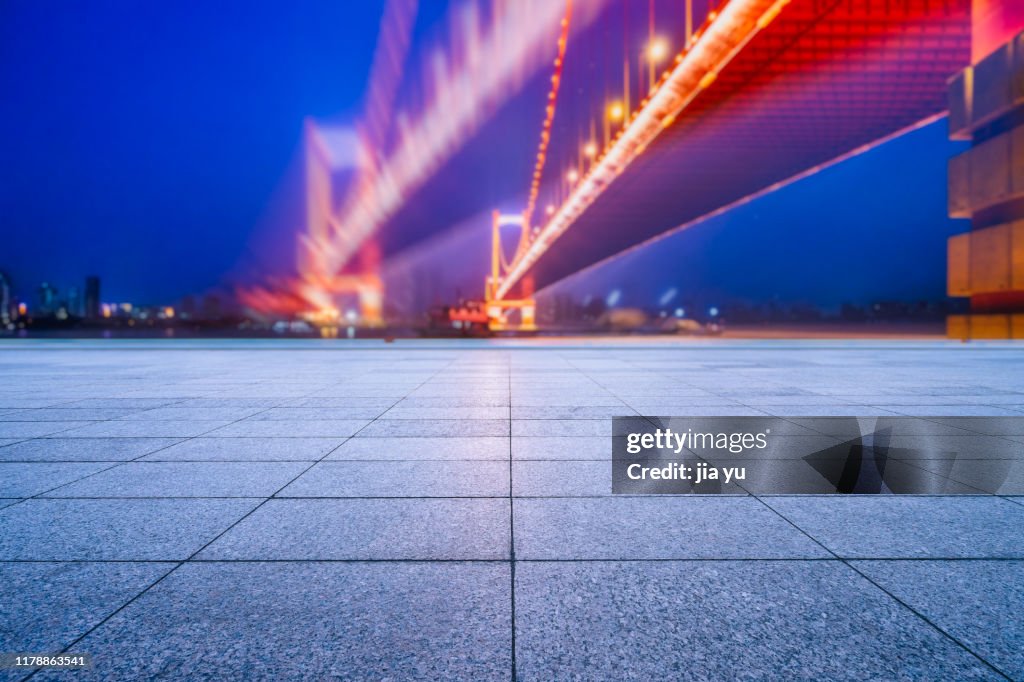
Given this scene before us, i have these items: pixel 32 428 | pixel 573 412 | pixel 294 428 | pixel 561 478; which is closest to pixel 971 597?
pixel 561 478

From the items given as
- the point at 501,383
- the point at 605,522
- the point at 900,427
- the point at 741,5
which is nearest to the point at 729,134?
the point at 741,5

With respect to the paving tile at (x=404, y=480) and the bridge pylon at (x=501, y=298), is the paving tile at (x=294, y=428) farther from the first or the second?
the bridge pylon at (x=501, y=298)

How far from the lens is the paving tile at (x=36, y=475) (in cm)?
448

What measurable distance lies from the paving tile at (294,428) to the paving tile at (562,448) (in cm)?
201

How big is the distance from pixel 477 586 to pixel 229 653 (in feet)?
3.59

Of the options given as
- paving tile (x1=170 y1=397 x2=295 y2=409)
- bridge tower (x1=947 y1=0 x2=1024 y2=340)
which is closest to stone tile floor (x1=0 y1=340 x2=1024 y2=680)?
paving tile (x1=170 y1=397 x2=295 y2=409)

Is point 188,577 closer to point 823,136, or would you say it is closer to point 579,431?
point 579,431

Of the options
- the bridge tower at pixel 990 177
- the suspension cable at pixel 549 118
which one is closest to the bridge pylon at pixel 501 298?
the suspension cable at pixel 549 118

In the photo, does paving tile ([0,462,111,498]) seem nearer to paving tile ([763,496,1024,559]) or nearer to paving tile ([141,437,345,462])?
paving tile ([141,437,345,462])

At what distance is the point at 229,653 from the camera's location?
234 centimetres

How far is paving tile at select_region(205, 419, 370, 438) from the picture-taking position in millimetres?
6531

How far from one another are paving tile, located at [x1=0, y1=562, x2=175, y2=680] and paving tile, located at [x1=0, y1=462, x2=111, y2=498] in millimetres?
1655

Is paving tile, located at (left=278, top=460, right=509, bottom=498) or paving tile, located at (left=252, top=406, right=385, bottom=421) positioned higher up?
paving tile, located at (left=252, top=406, right=385, bottom=421)

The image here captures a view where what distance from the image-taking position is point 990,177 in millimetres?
33844
